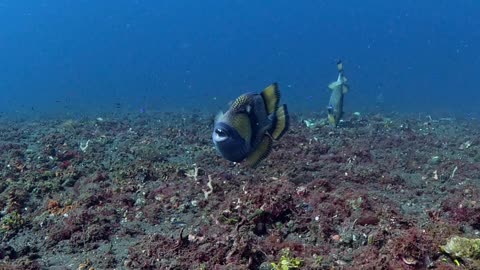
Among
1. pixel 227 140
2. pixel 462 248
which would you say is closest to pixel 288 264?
pixel 227 140

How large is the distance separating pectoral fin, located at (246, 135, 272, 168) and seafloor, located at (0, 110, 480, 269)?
121 cm

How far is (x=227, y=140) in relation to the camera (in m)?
4.52

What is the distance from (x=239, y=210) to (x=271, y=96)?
2564mm

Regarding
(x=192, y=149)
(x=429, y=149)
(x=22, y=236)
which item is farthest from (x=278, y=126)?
(x=429, y=149)

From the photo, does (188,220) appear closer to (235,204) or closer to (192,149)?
(235,204)

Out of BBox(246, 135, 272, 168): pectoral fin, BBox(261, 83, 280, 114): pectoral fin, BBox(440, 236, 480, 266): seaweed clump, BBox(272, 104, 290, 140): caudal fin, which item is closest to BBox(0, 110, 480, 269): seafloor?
BBox(440, 236, 480, 266): seaweed clump

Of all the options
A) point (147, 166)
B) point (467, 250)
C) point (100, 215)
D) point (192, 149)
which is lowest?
point (467, 250)

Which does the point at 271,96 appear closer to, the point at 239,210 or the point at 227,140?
the point at 227,140

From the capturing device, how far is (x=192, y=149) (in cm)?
1432

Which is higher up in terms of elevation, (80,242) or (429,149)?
(429,149)

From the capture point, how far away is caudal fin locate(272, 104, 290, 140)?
183 inches

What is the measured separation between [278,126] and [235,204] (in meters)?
2.50

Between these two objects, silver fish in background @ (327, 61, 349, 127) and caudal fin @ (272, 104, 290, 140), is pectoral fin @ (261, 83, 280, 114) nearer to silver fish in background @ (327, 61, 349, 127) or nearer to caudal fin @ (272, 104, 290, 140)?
caudal fin @ (272, 104, 290, 140)

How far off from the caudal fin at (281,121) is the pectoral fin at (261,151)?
126mm
